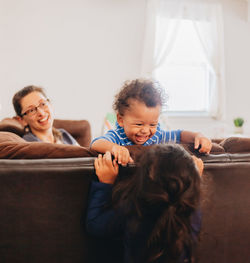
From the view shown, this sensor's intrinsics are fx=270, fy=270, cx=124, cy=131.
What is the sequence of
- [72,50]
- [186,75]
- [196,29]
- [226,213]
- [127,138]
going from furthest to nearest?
[186,75] < [196,29] < [72,50] < [127,138] < [226,213]

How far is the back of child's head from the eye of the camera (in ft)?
2.79

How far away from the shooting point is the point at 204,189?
113 centimetres

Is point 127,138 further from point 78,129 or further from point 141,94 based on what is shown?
point 78,129

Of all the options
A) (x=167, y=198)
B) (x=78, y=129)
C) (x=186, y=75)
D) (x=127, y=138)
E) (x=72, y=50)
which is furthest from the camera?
(x=186, y=75)

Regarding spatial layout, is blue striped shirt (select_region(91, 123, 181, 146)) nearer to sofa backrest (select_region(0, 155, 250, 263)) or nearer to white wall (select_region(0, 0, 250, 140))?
sofa backrest (select_region(0, 155, 250, 263))

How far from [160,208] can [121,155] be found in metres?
0.26

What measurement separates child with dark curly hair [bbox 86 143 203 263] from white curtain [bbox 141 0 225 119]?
362cm

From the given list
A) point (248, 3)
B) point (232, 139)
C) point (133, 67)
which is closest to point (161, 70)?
point (133, 67)

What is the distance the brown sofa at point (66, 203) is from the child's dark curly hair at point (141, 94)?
0.38 meters

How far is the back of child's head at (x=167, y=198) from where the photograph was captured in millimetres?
851

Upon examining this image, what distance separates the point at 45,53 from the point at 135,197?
3771mm

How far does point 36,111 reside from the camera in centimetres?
200

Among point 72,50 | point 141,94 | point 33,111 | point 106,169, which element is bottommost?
point 106,169

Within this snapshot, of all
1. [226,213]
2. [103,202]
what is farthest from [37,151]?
[226,213]
